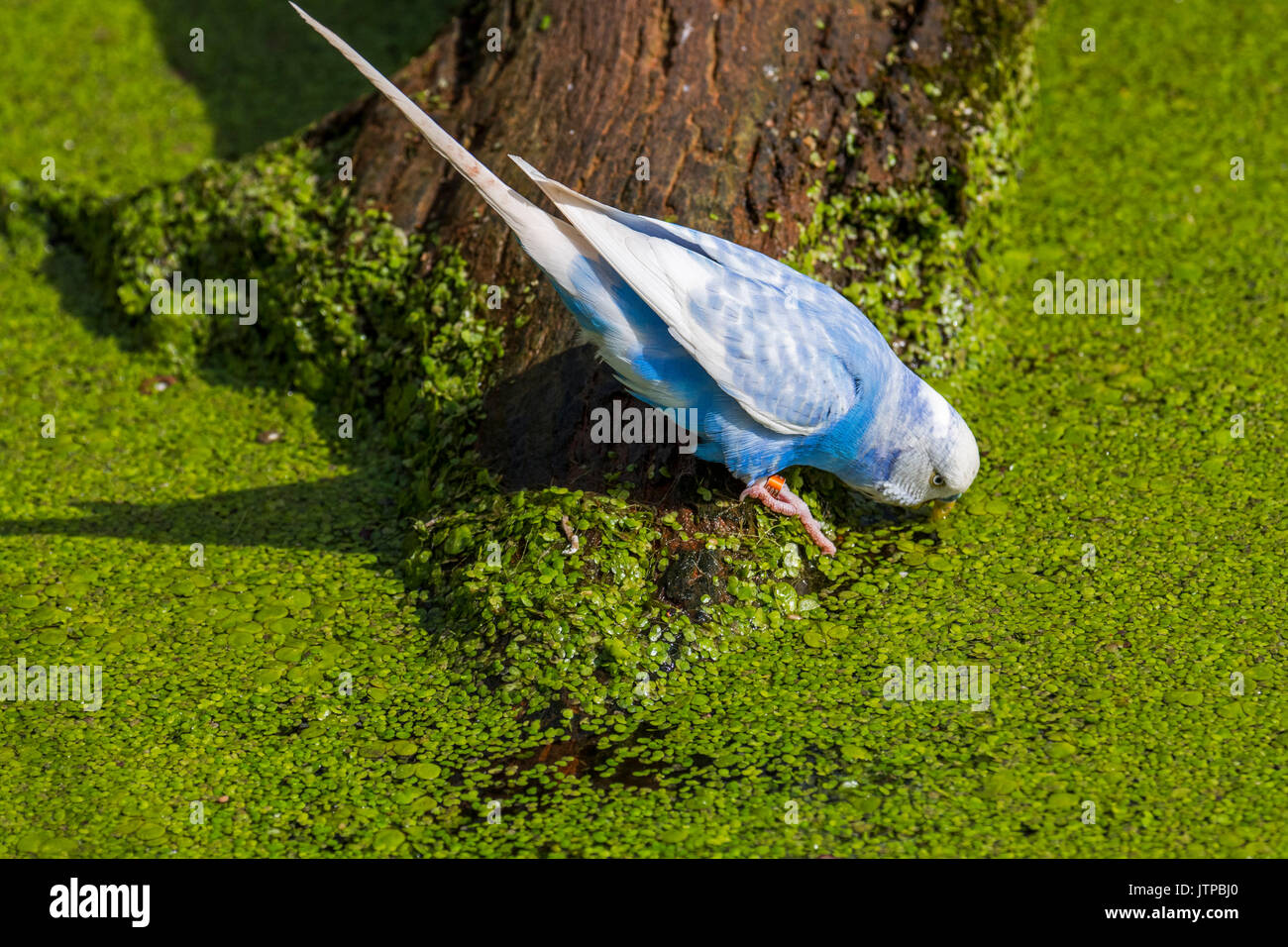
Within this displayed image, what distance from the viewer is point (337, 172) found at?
187 inches

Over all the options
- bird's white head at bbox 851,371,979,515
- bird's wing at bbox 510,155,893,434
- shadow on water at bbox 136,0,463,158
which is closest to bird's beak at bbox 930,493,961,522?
bird's white head at bbox 851,371,979,515

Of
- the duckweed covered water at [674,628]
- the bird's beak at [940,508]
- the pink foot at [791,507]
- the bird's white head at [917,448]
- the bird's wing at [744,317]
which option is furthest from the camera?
the bird's beak at [940,508]

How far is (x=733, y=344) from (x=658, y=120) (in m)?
1.40

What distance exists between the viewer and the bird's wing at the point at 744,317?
10.3 ft

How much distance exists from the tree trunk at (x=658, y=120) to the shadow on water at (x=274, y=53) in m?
1.48

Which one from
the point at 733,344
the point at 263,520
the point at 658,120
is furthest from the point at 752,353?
the point at 263,520

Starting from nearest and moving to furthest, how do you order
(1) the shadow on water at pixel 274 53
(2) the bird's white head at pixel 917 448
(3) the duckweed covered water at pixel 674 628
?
(3) the duckweed covered water at pixel 674 628 < (2) the bird's white head at pixel 917 448 < (1) the shadow on water at pixel 274 53

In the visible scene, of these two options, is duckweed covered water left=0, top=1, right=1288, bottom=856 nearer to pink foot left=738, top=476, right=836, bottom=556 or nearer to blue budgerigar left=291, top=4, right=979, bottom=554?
pink foot left=738, top=476, right=836, bottom=556

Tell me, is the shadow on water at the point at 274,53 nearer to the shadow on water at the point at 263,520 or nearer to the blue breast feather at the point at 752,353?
the shadow on water at the point at 263,520

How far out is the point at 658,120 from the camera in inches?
167

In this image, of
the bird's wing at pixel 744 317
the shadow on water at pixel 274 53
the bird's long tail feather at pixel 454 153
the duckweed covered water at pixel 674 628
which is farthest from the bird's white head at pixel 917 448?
the shadow on water at pixel 274 53

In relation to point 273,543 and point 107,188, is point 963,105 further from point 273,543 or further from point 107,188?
point 107,188

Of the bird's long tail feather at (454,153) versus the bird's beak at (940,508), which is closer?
the bird's long tail feather at (454,153)

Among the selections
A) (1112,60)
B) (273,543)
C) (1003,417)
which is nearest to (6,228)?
(273,543)
